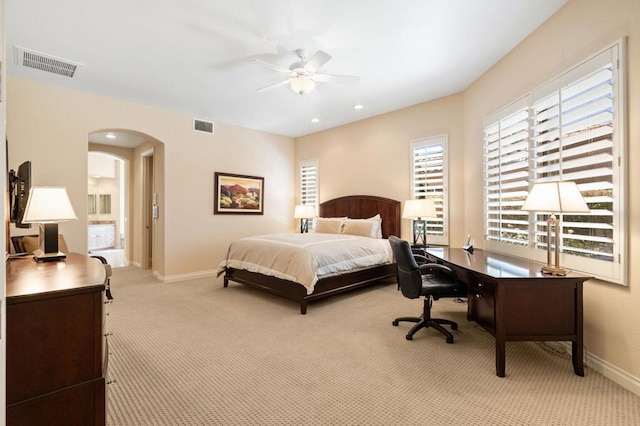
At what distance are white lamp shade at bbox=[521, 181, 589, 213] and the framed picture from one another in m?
5.12

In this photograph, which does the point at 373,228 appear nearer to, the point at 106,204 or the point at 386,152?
the point at 386,152

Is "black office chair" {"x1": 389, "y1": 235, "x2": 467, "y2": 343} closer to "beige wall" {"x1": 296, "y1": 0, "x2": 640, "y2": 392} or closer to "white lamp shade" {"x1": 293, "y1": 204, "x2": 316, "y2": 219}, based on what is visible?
"beige wall" {"x1": 296, "y1": 0, "x2": 640, "y2": 392}

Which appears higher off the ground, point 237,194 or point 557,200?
point 237,194

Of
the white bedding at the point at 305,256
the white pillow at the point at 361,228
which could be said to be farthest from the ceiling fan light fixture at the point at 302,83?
the white pillow at the point at 361,228

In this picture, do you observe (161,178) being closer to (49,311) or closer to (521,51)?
(49,311)

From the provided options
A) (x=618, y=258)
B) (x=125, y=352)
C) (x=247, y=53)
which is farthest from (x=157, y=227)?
(x=618, y=258)

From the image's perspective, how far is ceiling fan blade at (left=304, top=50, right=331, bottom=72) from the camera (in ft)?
10.1

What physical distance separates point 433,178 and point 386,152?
1.06m

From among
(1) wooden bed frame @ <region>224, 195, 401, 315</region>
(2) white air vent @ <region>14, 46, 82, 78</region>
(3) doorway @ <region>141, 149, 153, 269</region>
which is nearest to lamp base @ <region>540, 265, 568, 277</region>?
(1) wooden bed frame @ <region>224, 195, 401, 315</region>

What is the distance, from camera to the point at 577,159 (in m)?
2.53

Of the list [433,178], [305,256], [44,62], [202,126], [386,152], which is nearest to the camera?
[44,62]

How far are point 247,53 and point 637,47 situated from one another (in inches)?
131

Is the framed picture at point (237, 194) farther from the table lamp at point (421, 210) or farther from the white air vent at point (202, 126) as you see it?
the table lamp at point (421, 210)

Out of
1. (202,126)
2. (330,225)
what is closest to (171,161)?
(202,126)
